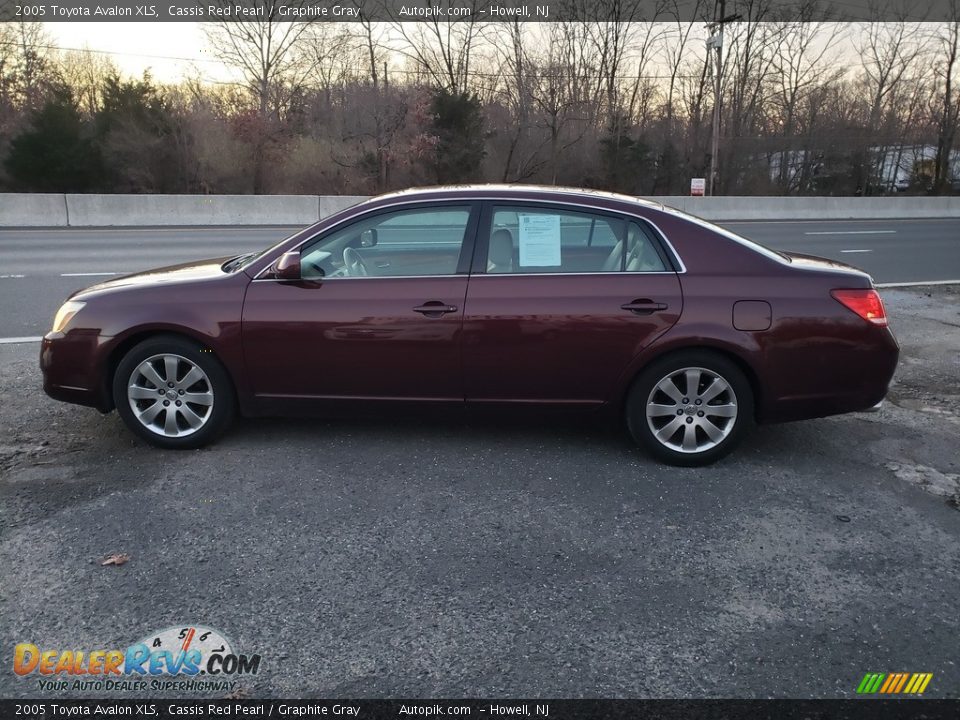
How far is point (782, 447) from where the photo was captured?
4684 millimetres

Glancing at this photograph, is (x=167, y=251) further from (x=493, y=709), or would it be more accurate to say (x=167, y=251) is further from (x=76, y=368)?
(x=493, y=709)

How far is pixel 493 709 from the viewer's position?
95.3 inches

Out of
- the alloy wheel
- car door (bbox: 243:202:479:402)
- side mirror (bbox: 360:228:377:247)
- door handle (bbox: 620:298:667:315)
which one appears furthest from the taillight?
the alloy wheel

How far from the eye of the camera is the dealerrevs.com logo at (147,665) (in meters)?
2.51

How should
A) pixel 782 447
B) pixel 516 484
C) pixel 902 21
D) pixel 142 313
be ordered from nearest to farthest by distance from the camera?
pixel 516 484
pixel 142 313
pixel 782 447
pixel 902 21

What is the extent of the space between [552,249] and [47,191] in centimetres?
2755

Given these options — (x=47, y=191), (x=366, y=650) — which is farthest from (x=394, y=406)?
(x=47, y=191)

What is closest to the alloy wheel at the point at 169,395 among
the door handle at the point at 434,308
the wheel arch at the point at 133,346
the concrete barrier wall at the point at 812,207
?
the wheel arch at the point at 133,346

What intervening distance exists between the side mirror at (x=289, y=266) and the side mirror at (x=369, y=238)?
1.35ft

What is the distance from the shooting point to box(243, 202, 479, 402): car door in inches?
168

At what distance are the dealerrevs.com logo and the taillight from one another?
11.8 ft

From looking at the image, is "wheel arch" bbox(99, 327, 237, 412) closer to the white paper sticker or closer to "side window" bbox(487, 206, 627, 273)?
"side window" bbox(487, 206, 627, 273)

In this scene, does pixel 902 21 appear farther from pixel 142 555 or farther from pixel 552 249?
pixel 142 555

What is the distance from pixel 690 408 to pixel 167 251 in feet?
41.8
